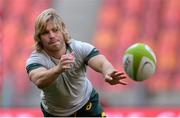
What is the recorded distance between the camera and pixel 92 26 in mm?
13734

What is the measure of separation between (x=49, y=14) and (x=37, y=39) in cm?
25

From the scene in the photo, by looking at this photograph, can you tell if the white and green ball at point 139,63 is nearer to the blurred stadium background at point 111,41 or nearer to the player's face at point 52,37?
the player's face at point 52,37

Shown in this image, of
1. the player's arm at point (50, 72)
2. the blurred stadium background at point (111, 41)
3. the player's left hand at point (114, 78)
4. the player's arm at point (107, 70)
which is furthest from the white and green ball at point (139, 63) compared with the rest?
the blurred stadium background at point (111, 41)

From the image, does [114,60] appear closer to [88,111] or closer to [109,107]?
[109,107]

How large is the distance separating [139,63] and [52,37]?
0.89m

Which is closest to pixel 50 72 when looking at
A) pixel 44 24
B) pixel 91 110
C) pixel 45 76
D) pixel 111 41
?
pixel 45 76

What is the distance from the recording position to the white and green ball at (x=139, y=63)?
6414 millimetres

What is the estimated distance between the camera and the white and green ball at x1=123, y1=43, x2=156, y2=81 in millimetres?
6414

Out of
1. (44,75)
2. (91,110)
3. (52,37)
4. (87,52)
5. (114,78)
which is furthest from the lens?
(91,110)

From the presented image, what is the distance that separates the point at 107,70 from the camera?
598cm

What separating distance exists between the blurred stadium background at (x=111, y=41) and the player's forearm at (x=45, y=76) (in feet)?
19.0

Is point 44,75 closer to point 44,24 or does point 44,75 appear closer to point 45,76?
point 45,76

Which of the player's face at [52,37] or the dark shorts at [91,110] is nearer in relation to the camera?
the player's face at [52,37]

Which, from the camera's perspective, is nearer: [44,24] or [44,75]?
[44,75]
